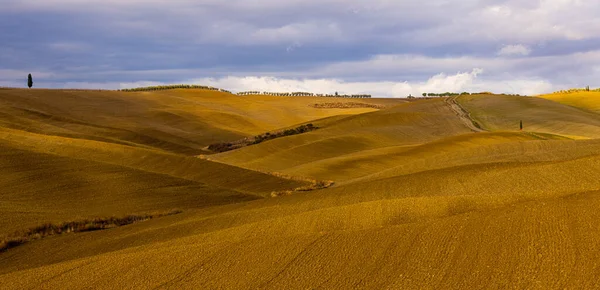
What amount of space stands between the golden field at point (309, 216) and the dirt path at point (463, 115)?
15.4m

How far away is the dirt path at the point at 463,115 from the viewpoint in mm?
77988

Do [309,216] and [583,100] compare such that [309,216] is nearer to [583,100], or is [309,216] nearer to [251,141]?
[251,141]

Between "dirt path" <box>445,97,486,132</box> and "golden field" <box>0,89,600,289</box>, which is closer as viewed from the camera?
"golden field" <box>0,89,600,289</box>

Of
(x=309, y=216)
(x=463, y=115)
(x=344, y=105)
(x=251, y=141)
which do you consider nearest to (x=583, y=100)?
(x=344, y=105)

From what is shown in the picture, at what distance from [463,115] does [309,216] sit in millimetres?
72454

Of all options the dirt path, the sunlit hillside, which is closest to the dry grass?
the dirt path

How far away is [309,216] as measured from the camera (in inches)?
771

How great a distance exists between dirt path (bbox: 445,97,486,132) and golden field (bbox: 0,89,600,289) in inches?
607

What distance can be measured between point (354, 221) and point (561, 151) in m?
25.2

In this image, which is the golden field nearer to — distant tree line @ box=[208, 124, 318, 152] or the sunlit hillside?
distant tree line @ box=[208, 124, 318, 152]

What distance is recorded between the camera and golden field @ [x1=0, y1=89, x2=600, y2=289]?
12.6 metres

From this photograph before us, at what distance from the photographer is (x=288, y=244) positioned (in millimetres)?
15094

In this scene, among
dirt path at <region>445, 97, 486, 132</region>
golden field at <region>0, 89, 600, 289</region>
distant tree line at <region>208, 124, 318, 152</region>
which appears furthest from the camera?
dirt path at <region>445, 97, 486, 132</region>

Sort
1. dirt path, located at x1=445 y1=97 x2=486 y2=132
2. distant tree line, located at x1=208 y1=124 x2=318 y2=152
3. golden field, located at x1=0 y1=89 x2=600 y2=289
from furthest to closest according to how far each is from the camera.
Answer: dirt path, located at x1=445 y1=97 x2=486 y2=132 < distant tree line, located at x1=208 y1=124 x2=318 y2=152 < golden field, located at x1=0 y1=89 x2=600 y2=289
